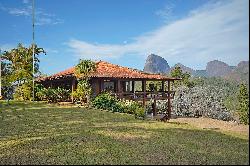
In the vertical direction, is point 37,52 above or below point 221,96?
above

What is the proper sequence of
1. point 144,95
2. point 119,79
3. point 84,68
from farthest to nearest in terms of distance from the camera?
point 144,95 → point 119,79 → point 84,68

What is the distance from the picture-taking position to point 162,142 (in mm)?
8719

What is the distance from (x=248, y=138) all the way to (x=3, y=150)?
7435 mm

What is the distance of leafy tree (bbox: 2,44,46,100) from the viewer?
35188 millimetres

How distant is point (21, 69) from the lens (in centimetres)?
3731

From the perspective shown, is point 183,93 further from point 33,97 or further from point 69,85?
point 33,97

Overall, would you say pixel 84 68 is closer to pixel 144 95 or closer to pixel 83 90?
pixel 83 90

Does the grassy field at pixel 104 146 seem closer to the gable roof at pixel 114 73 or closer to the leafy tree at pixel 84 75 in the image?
the leafy tree at pixel 84 75

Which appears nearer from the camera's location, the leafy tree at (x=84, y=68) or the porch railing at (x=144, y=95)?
the leafy tree at (x=84, y=68)

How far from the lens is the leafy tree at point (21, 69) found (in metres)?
35.2

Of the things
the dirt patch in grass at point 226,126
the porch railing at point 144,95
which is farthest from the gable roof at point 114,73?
the dirt patch in grass at point 226,126

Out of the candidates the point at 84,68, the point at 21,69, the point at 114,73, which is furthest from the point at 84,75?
the point at 21,69

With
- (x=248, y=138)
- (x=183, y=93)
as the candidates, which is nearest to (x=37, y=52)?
(x=183, y=93)

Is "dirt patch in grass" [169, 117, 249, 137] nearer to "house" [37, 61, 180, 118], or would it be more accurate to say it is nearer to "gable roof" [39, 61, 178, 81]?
"house" [37, 61, 180, 118]
